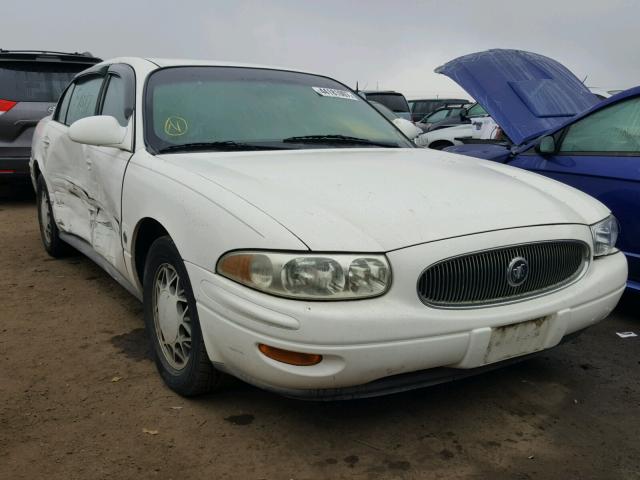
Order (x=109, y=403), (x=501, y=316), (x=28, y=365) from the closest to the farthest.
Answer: (x=501, y=316) < (x=109, y=403) < (x=28, y=365)

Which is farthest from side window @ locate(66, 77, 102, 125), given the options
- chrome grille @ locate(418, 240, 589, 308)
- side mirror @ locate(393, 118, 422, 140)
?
chrome grille @ locate(418, 240, 589, 308)

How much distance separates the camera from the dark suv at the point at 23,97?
286 inches

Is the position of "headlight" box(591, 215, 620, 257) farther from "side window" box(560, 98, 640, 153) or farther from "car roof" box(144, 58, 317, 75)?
"car roof" box(144, 58, 317, 75)

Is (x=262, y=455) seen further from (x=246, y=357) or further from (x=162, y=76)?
(x=162, y=76)

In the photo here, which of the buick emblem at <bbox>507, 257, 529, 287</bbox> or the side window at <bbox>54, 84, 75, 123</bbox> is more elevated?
the side window at <bbox>54, 84, 75, 123</bbox>

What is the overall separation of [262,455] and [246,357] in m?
0.41

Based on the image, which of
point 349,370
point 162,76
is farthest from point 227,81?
point 349,370

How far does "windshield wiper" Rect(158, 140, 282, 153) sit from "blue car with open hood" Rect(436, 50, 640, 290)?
7.06 feet

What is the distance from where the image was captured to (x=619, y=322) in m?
3.93

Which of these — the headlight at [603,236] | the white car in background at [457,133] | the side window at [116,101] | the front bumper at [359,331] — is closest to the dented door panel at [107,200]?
the side window at [116,101]

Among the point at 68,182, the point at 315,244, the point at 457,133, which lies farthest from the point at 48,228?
the point at 457,133

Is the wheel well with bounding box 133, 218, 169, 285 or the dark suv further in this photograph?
the dark suv

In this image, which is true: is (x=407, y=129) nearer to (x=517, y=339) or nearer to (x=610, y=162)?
(x=610, y=162)

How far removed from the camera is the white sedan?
7.07 ft
